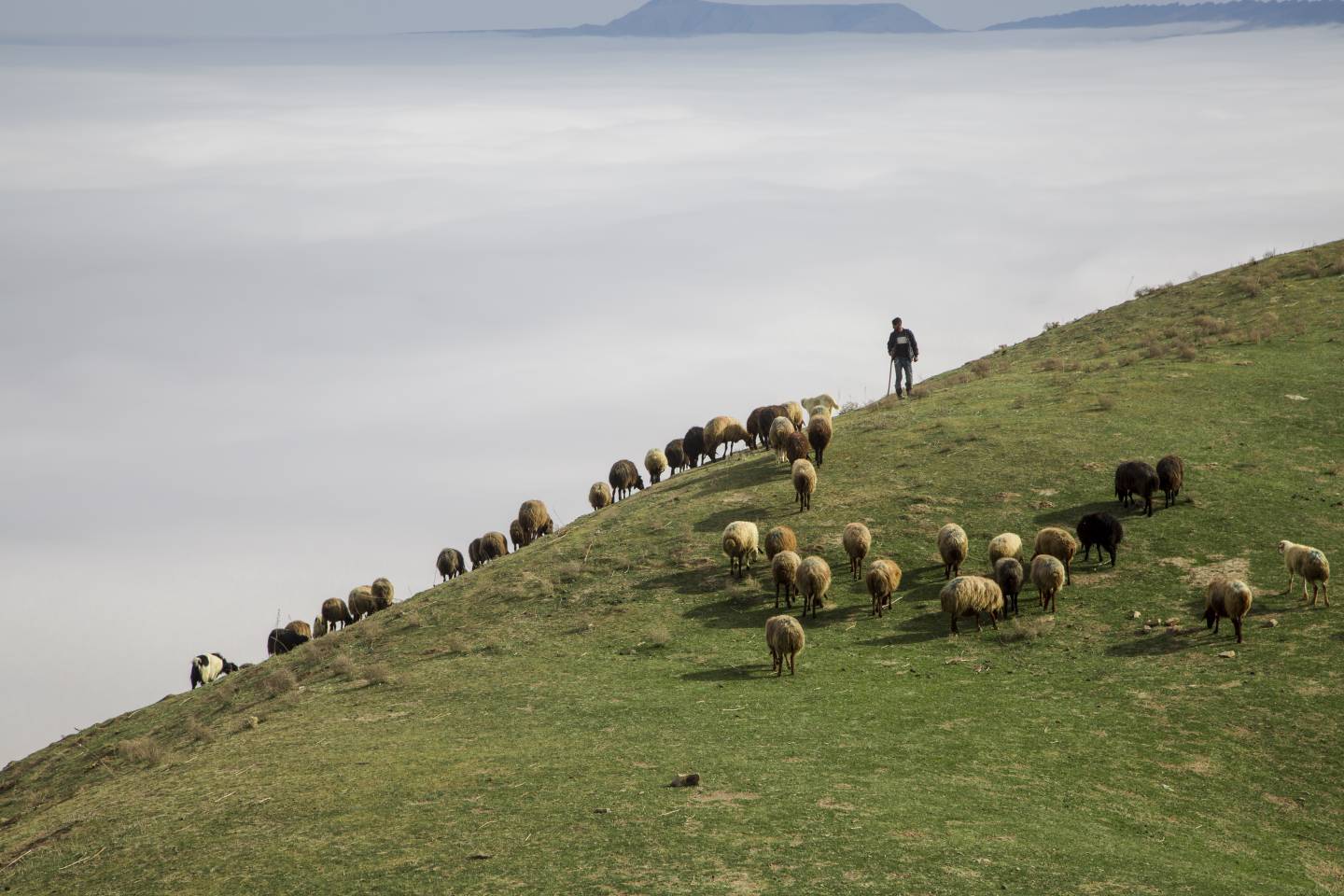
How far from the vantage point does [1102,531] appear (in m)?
27.0

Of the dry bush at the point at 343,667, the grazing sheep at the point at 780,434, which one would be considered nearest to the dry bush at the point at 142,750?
the dry bush at the point at 343,667

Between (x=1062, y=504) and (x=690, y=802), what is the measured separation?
16857 mm

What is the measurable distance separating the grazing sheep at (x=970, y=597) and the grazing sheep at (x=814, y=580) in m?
2.66

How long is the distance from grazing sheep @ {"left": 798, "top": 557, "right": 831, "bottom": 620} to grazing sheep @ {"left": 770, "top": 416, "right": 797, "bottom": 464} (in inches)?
382

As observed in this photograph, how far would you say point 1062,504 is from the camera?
30.4 metres

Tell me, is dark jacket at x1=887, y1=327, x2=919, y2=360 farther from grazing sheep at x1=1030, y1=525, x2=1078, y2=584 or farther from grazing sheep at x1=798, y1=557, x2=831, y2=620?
grazing sheep at x1=798, y1=557, x2=831, y2=620

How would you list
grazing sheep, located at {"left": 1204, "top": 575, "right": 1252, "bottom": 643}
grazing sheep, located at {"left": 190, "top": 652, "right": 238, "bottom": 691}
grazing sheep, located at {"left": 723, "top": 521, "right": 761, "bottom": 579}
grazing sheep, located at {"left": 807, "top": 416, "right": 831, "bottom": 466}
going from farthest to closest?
grazing sheep, located at {"left": 190, "top": 652, "right": 238, "bottom": 691} → grazing sheep, located at {"left": 807, "top": 416, "right": 831, "bottom": 466} → grazing sheep, located at {"left": 723, "top": 521, "right": 761, "bottom": 579} → grazing sheep, located at {"left": 1204, "top": 575, "right": 1252, "bottom": 643}

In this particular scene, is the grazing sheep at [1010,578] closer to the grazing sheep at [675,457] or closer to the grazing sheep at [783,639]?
the grazing sheep at [783,639]

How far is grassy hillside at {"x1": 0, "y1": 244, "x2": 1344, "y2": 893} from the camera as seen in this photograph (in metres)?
15.7

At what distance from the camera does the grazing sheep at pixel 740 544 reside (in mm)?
28844

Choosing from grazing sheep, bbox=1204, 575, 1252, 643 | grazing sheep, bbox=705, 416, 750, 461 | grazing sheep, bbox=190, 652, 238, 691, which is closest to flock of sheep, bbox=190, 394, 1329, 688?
grazing sheep, bbox=1204, 575, 1252, 643

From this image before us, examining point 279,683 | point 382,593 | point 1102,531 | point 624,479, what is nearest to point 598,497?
point 624,479

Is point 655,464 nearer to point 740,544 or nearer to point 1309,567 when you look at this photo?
point 740,544

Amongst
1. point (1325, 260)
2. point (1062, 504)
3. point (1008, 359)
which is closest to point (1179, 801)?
point (1062, 504)
